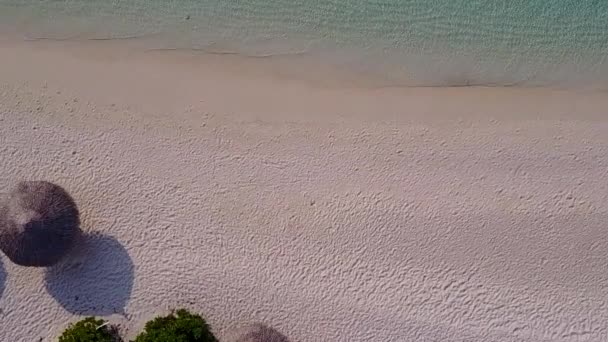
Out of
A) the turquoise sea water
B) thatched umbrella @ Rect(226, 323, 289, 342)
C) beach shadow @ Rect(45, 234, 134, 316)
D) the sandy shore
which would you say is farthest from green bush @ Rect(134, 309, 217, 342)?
the turquoise sea water

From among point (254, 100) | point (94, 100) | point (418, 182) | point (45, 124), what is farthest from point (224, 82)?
point (418, 182)

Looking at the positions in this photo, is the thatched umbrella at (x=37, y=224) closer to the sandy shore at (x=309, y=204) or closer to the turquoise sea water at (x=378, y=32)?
the sandy shore at (x=309, y=204)

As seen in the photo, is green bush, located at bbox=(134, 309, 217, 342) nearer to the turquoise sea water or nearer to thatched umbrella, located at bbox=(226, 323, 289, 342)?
thatched umbrella, located at bbox=(226, 323, 289, 342)

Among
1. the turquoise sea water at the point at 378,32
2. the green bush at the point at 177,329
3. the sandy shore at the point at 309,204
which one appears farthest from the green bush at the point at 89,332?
the turquoise sea water at the point at 378,32

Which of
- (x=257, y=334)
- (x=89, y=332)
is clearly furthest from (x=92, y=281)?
(x=257, y=334)

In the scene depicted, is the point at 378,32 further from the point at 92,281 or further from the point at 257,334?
the point at 92,281
